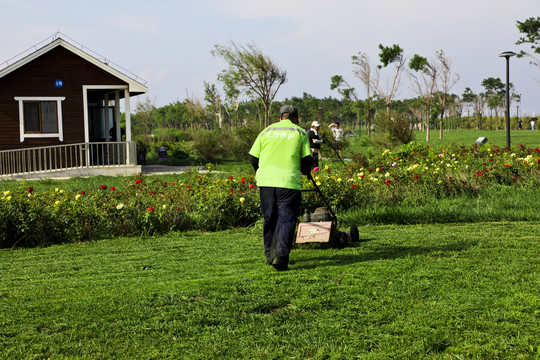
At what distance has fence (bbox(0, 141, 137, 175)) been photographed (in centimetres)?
2003

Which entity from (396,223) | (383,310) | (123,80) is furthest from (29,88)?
(383,310)

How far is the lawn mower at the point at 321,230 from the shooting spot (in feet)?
22.3

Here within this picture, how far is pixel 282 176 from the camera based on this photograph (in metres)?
5.99

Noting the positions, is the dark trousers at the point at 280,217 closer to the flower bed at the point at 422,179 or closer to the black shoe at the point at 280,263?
the black shoe at the point at 280,263

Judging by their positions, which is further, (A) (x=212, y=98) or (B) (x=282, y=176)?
(A) (x=212, y=98)

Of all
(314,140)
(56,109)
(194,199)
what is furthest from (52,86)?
(194,199)

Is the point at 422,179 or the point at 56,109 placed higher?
the point at 56,109

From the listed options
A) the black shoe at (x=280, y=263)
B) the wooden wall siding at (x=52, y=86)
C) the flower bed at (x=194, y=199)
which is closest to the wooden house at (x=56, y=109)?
the wooden wall siding at (x=52, y=86)

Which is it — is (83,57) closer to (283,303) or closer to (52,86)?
(52,86)

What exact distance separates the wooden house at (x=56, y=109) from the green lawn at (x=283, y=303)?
14125 millimetres

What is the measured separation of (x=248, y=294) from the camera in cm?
500

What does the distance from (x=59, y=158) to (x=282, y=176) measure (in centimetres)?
1705

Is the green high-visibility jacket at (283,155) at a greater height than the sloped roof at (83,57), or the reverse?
the sloped roof at (83,57)

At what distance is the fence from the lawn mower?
14364 mm
